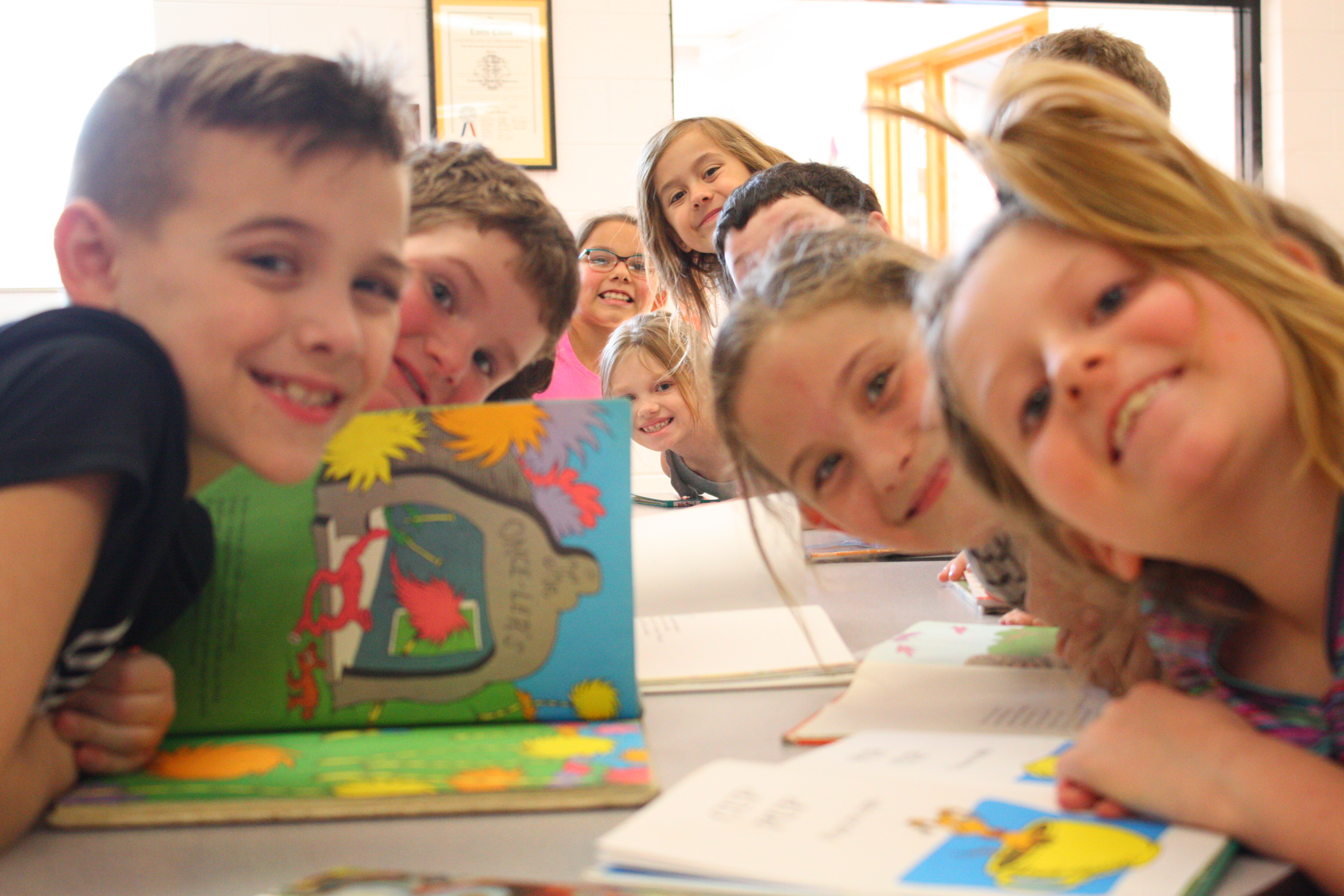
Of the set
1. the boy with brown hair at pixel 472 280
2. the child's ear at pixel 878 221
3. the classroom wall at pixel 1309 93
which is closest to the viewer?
the boy with brown hair at pixel 472 280

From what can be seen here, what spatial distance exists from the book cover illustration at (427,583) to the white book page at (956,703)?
148 mm

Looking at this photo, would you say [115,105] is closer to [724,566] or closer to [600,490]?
[600,490]

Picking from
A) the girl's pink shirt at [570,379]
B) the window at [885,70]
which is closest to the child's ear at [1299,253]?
the girl's pink shirt at [570,379]

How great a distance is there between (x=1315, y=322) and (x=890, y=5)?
13.9 feet

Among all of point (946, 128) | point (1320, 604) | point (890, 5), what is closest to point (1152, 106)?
point (946, 128)

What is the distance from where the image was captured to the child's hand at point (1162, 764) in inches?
19.6

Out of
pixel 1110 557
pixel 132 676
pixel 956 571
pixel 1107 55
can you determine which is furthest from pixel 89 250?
pixel 1107 55

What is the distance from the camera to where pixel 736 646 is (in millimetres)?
881

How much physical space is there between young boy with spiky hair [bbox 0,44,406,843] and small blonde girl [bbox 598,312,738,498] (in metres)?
1.48

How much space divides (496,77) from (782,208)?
1657 mm

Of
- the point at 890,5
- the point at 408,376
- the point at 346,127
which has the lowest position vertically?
the point at 408,376

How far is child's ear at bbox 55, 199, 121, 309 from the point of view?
0.61 meters

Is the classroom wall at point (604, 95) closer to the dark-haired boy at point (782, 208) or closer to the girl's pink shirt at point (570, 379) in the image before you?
the girl's pink shirt at point (570, 379)

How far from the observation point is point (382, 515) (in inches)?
28.0
